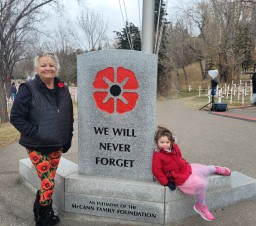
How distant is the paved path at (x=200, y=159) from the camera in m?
3.89

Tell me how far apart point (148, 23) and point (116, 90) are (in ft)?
13.3

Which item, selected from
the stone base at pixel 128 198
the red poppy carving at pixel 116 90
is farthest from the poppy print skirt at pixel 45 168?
the red poppy carving at pixel 116 90

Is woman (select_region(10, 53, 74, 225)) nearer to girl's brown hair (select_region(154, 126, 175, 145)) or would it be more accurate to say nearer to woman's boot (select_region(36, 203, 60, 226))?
woman's boot (select_region(36, 203, 60, 226))

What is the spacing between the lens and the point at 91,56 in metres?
3.91

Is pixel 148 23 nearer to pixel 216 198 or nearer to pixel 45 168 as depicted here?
pixel 216 198

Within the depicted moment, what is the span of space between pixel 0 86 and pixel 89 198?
12.3 metres

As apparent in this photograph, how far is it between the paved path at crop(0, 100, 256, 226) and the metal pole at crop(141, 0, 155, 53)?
2.63 metres

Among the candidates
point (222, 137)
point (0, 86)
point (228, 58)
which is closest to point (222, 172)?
point (222, 137)

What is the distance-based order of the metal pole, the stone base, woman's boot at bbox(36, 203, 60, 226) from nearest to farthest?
1. woman's boot at bbox(36, 203, 60, 226)
2. the stone base
3. the metal pole

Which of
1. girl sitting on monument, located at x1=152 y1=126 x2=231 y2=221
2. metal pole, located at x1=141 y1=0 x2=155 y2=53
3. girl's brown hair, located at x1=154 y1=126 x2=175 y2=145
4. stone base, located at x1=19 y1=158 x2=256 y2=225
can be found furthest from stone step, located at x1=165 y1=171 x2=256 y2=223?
metal pole, located at x1=141 y1=0 x2=155 y2=53

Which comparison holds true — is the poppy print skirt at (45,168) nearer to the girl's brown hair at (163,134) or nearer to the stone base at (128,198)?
the stone base at (128,198)

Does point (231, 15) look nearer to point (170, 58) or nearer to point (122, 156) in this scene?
point (170, 58)

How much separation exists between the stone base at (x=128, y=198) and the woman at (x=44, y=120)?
42 centimetres

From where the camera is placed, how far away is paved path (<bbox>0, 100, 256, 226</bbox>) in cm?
389
